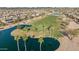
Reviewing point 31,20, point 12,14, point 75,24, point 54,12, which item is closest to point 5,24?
point 12,14

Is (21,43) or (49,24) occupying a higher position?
(49,24)

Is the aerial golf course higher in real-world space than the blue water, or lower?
higher

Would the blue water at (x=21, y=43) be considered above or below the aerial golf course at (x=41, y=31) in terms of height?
below

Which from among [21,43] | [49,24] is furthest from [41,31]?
[21,43]

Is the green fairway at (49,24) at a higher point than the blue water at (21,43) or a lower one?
higher

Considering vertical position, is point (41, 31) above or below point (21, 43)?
above

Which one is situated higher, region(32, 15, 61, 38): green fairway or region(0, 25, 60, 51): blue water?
region(32, 15, 61, 38): green fairway

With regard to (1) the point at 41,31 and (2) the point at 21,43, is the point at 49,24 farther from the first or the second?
(2) the point at 21,43

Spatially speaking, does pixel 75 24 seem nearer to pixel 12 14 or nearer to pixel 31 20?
pixel 31 20
